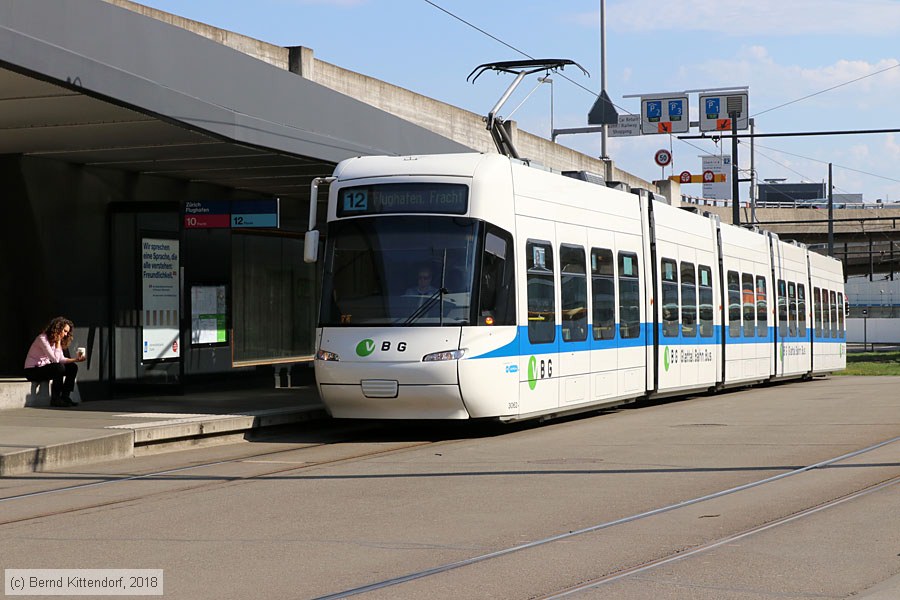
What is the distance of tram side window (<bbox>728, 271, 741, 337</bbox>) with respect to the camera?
2458 centimetres

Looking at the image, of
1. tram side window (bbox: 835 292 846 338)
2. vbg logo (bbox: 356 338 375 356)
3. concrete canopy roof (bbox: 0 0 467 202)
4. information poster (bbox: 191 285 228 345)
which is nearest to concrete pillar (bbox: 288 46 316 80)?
concrete canopy roof (bbox: 0 0 467 202)

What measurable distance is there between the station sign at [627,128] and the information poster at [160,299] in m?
39.2

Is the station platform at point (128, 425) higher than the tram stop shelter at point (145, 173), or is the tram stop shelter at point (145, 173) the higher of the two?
the tram stop shelter at point (145, 173)

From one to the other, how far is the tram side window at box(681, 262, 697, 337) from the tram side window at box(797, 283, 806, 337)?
9772mm

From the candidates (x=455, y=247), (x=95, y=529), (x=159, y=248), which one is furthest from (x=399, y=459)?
(x=159, y=248)

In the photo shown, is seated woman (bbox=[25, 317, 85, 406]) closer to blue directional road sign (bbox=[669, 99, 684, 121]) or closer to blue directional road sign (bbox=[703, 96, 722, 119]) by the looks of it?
blue directional road sign (bbox=[669, 99, 684, 121])

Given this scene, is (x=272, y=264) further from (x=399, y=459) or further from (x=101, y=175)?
(x=399, y=459)

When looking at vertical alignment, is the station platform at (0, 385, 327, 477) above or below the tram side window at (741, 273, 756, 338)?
below

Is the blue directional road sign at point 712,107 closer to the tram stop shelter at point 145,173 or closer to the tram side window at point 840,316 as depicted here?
the tram side window at point 840,316

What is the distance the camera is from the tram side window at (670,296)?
20531mm

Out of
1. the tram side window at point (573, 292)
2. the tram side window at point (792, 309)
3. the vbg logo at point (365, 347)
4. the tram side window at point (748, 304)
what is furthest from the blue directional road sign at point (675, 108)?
the vbg logo at point (365, 347)

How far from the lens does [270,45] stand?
78.6 feet

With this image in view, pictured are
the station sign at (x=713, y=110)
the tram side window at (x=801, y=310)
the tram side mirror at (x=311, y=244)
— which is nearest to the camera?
the tram side mirror at (x=311, y=244)

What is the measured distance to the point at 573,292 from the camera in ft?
55.0
